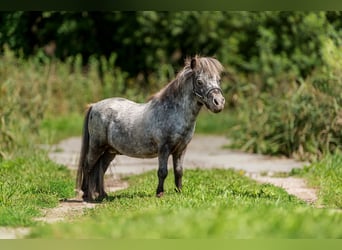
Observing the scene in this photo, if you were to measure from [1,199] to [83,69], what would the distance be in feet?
49.7

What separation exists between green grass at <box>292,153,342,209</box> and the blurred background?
103 cm

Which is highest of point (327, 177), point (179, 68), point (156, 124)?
point (179, 68)

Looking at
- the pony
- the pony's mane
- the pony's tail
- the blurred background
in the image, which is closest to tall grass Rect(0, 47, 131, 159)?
the blurred background

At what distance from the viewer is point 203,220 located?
6332mm

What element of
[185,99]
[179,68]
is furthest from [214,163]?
[179,68]

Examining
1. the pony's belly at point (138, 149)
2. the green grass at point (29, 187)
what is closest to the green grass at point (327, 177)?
the pony's belly at point (138, 149)

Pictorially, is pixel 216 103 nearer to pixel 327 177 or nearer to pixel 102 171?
pixel 102 171

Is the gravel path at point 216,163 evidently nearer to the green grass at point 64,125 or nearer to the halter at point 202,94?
the green grass at point 64,125

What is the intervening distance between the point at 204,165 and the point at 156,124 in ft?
16.3

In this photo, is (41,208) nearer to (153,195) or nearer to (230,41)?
(153,195)

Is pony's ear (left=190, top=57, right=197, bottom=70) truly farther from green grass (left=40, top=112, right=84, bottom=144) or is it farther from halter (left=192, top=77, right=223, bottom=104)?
green grass (left=40, top=112, right=84, bottom=144)

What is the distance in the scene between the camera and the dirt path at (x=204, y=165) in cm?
973

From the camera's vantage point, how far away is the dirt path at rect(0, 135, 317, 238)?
31.9 ft

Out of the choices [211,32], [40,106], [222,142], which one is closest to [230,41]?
[211,32]
